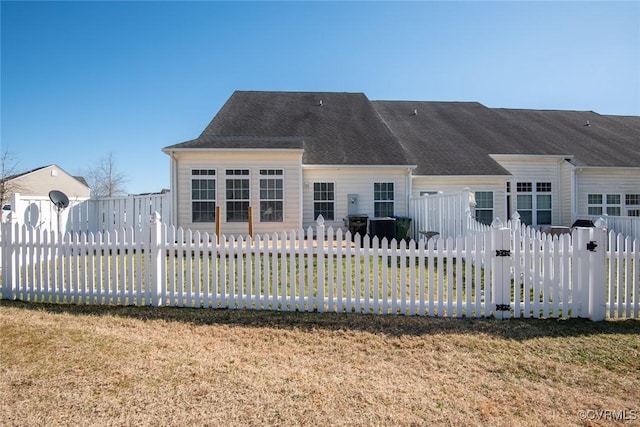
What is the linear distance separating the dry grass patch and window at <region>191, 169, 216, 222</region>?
7594 mm

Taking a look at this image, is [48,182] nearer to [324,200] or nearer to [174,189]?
[174,189]

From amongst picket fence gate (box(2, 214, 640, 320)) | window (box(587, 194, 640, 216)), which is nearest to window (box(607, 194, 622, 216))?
window (box(587, 194, 640, 216))

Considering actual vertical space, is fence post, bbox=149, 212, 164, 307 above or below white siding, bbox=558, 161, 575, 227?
below

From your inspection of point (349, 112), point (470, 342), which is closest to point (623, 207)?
point (349, 112)

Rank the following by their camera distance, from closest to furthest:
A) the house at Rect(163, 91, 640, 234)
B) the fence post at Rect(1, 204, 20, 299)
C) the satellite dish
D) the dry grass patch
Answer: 1. the dry grass patch
2. the fence post at Rect(1, 204, 20, 299)
3. the satellite dish
4. the house at Rect(163, 91, 640, 234)

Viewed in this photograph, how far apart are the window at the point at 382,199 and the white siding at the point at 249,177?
11.2 ft

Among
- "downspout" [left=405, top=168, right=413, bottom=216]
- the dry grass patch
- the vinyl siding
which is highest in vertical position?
the vinyl siding

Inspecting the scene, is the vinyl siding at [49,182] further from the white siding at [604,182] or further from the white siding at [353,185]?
the white siding at [604,182]

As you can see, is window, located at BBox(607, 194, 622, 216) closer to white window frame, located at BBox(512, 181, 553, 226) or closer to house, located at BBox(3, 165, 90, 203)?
white window frame, located at BBox(512, 181, 553, 226)

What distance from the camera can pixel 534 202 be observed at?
16094 millimetres

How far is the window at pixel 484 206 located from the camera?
14.7 metres

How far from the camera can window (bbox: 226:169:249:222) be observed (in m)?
12.5

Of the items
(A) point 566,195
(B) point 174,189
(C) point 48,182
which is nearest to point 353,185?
(B) point 174,189

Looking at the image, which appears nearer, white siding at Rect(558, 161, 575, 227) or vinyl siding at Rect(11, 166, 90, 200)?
white siding at Rect(558, 161, 575, 227)
